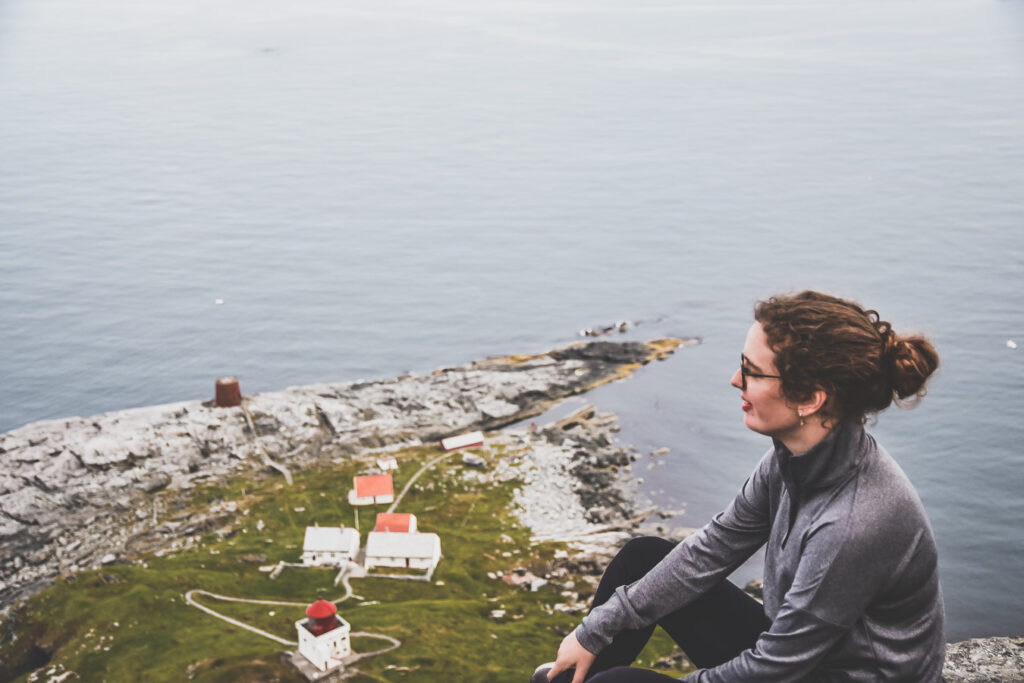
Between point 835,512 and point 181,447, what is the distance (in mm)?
43755

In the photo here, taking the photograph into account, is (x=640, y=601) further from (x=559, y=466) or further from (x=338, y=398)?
(x=338, y=398)

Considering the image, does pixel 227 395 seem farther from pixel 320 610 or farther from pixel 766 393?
pixel 766 393

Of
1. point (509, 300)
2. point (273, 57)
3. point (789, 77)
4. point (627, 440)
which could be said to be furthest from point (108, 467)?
point (273, 57)

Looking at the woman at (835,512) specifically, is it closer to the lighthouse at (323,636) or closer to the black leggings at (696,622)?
the black leggings at (696,622)

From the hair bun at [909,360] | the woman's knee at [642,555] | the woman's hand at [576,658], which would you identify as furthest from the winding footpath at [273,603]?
the hair bun at [909,360]

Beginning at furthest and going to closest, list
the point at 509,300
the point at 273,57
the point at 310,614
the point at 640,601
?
the point at 273,57, the point at 509,300, the point at 310,614, the point at 640,601

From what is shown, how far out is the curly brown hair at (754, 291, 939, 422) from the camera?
5984mm

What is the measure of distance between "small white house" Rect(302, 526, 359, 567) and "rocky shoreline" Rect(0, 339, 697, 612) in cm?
573

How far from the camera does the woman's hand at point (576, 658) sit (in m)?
7.30

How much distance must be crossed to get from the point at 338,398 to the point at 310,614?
31750mm

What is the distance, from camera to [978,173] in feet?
336

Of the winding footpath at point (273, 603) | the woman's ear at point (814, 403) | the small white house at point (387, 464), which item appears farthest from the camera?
the small white house at point (387, 464)

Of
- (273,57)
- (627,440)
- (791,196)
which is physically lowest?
(627,440)

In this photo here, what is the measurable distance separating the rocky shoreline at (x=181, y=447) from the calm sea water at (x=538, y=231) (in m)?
7.06
